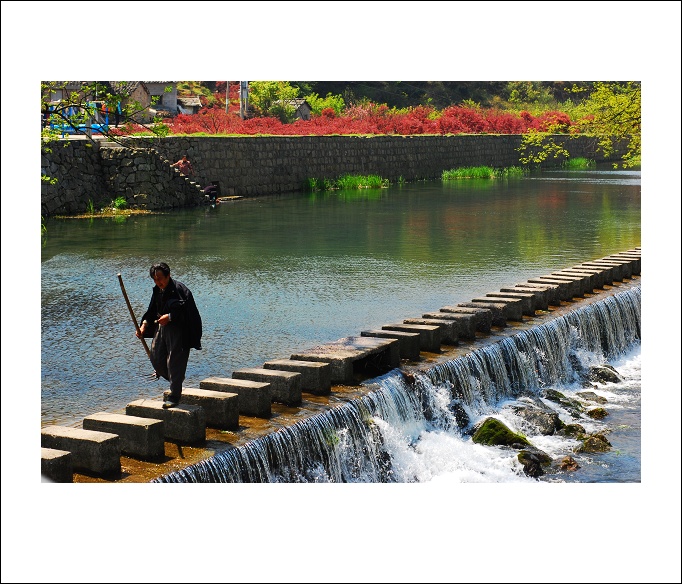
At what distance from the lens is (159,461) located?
717 centimetres

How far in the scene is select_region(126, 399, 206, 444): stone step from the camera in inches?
293

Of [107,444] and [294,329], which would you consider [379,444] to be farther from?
[294,329]

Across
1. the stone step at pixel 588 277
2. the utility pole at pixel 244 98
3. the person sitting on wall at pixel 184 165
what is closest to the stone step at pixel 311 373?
the stone step at pixel 588 277

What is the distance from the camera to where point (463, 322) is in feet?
36.5

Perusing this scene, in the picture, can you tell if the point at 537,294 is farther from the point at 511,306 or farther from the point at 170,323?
the point at 170,323

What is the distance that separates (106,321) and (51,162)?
1221 centimetres

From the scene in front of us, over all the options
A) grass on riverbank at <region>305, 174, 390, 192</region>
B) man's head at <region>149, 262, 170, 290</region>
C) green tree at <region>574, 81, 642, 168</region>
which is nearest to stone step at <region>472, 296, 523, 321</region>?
green tree at <region>574, 81, 642, 168</region>

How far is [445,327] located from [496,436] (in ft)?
5.23

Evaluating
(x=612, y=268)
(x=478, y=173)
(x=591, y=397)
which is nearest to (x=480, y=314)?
(x=591, y=397)

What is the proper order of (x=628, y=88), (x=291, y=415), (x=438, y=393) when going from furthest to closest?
(x=628, y=88) → (x=438, y=393) → (x=291, y=415)

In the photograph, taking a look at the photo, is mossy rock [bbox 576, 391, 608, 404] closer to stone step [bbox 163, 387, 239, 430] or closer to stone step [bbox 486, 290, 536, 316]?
stone step [bbox 486, 290, 536, 316]

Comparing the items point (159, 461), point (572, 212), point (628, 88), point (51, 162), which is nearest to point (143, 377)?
point (159, 461)

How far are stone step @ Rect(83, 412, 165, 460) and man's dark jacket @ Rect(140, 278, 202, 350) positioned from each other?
621mm

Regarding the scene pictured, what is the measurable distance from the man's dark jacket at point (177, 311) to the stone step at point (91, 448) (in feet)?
2.79
